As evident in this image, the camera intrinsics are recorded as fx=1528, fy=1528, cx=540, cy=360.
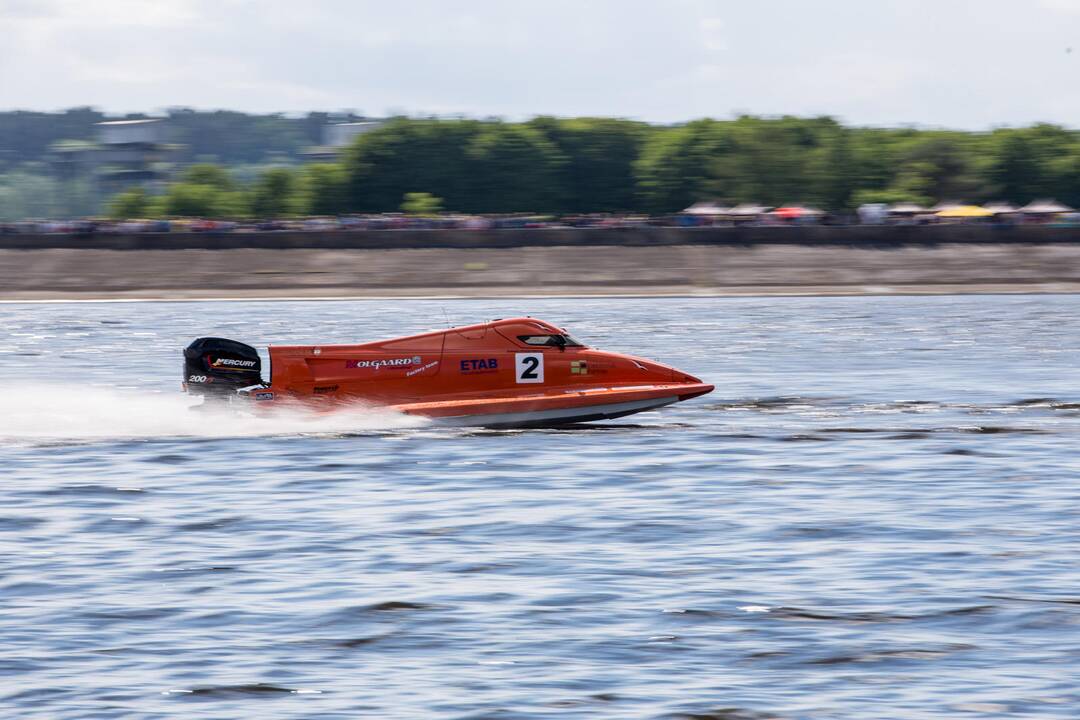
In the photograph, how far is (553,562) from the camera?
15.9 metres

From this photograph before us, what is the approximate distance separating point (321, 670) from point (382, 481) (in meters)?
8.85

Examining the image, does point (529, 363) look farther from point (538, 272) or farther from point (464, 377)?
point (538, 272)

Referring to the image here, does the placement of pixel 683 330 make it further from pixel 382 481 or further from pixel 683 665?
pixel 683 665

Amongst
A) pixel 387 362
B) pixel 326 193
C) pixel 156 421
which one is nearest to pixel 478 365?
pixel 387 362

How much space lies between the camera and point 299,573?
15.5 meters

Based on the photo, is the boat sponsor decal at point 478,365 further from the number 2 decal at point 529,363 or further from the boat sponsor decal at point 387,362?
the boat sponsor decal at point 387,362

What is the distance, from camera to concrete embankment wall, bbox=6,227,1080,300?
76312 mm

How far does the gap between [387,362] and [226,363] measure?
2633mm

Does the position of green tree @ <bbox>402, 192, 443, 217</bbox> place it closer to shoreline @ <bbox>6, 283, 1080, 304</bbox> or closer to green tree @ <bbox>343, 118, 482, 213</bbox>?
green tree @ <bbox>343, 118, 482, 213</bbox>

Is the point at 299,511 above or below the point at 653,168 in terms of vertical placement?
below

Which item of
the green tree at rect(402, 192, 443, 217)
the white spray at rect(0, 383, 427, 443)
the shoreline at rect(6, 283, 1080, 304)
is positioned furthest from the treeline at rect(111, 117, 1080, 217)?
the white spray at rect(0, 383, 427, 443)

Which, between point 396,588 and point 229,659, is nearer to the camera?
point 229,659

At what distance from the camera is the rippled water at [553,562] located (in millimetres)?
11859

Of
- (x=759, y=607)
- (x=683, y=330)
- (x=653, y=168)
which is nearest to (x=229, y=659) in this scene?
(x=759, y=607)
